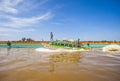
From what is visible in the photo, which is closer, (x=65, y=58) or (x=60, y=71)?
(x=60, y=71)

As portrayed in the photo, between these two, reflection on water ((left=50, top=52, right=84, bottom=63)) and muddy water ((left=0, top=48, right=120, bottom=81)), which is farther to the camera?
reflection on water ((left=50, top=52, right=84, bottom=63))

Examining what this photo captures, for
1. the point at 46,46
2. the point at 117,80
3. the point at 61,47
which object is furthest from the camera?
the point at 46,46

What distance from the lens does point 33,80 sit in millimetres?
6844

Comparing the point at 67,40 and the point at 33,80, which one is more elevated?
the point at 67,40

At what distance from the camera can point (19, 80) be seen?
22.7 feet

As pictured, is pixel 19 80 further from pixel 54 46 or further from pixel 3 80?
pixel 54 46

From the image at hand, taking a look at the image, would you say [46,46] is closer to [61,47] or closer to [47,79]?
[61,47]

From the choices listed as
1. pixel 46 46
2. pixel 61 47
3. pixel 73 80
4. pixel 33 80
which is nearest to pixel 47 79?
pixel 33 80

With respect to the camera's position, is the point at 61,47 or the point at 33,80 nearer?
the point at 33,80

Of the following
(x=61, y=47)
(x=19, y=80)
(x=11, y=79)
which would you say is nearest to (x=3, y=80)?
(x=11, y=79)

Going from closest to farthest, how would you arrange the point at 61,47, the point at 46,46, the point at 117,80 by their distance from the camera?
the point at 117,80
the point at 61,47
the point at 46,46

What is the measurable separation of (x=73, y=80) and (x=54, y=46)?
87.2ft

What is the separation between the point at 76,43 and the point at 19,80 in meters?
29.8

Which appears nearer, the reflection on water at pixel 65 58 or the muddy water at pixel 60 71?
the muddy water at pixel 60 71
